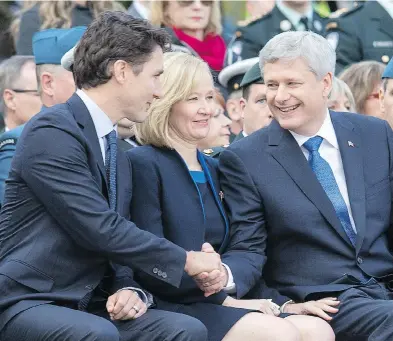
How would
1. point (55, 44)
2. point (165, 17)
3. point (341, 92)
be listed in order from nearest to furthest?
point (55, 44) < point (341, 92) < point (165, 17)

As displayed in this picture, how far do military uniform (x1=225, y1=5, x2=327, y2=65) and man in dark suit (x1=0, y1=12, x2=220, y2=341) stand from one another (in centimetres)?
347

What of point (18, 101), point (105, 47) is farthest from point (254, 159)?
point (18, 101)

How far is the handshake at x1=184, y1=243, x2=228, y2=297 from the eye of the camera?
4.68 meters

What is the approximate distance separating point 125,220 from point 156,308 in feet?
1.87

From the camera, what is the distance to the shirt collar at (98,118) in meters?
4.80

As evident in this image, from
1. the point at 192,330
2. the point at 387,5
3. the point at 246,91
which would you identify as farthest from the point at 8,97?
the point at 387,5

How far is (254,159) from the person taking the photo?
5363mm

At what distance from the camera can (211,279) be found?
4785 mm

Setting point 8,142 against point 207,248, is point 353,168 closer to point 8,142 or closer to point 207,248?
point 207,248

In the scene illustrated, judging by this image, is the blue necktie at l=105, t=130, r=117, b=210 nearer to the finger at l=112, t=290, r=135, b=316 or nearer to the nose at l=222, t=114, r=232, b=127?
the finger at l=112, t=290, r=135, b=316

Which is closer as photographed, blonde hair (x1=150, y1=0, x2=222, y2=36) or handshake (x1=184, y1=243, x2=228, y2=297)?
handshake (x1=184, y1=243, x2=228, y2=297)

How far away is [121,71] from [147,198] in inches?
24.2

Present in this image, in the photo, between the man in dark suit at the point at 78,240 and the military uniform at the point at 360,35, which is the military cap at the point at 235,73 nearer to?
the military uniform at the point at 360,35

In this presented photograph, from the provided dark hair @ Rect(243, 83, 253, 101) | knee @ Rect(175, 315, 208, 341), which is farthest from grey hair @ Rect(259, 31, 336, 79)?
knee @ Rect(175, 315, 208, 341)
